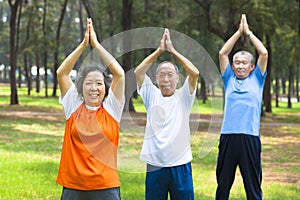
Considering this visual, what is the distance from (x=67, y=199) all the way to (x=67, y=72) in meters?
0.98

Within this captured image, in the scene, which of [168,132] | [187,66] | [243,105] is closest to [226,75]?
[243,105]

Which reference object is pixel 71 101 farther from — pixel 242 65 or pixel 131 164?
pixel 242 65

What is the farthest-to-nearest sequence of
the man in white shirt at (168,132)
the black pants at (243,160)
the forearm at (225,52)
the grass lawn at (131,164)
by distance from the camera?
1. the forearm at (225,52)
2. the black pants at (243,160)
3. the grass lawn at (131,164)
4. the man in white shirt at (168,132)

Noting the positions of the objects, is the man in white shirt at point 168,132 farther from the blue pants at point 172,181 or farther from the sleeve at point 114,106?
the sleeve at point 114,106

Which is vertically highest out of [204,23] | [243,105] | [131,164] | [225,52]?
[204,23]

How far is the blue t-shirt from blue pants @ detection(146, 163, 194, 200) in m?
1.34

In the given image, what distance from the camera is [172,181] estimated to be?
5.12 m

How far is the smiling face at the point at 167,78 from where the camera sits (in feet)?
16.7

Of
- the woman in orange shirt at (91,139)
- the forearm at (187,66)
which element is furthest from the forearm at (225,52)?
the woman in orange shirt at (91,139)

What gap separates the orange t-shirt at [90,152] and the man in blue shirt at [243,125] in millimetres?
2219

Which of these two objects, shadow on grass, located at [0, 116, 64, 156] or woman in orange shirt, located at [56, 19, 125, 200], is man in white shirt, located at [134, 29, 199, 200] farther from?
shadow on grass, located at [0, 116, 64, 156]

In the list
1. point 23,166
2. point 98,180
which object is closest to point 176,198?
point 98,180

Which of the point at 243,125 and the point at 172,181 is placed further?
the point at 243,125

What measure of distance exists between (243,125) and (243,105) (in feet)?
0.69
